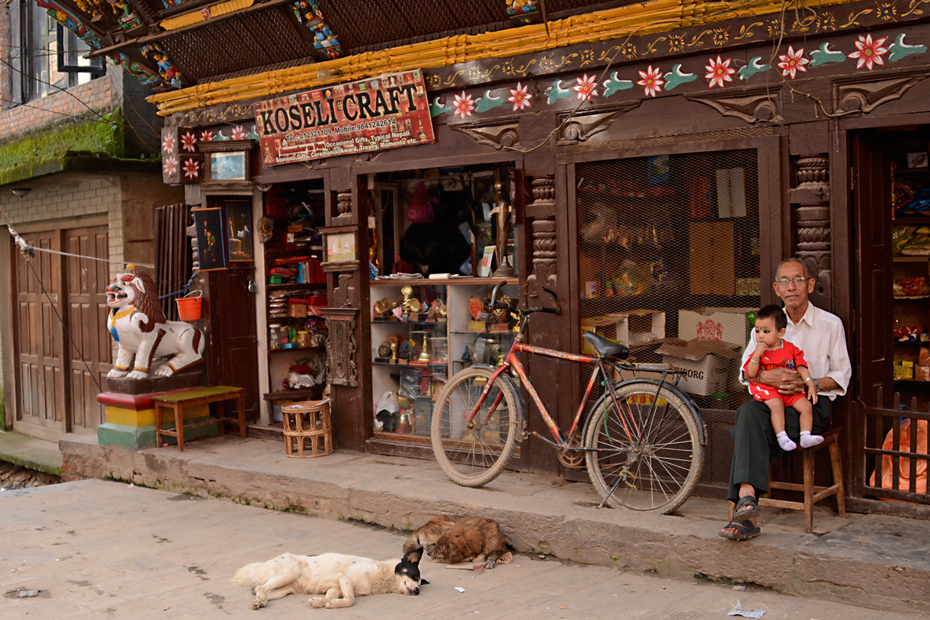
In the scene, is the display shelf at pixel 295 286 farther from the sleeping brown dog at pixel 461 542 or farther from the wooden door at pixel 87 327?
the sleeping brown dog at pixel 461 542

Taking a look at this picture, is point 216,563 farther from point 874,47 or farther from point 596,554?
point 874,47

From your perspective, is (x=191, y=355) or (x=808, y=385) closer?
(x=808, y=385)

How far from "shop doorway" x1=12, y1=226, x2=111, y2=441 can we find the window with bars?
740cm

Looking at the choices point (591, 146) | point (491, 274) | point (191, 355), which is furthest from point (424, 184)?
point (191, 355)

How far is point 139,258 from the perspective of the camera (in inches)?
421

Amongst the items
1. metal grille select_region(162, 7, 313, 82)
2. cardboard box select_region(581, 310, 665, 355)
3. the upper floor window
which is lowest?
cardboard box select_region(581, 310, 665, 355)

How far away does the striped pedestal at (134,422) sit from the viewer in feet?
28.7

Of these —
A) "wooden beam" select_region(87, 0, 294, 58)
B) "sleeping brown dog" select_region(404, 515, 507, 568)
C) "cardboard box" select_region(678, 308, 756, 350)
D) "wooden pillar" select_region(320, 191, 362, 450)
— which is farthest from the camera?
"wooden pillar" select_region(320, 191, 362, 450)

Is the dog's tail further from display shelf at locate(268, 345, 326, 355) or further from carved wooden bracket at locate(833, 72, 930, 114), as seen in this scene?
carved wooden bracket at locate(833, 72, 930, 114)

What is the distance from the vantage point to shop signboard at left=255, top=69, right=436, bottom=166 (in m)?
7.44

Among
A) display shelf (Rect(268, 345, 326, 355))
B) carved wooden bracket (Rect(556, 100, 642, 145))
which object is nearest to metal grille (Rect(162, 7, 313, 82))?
carved wooden bracket (Rect(556, 100, 642, 145))

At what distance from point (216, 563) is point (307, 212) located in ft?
15.6

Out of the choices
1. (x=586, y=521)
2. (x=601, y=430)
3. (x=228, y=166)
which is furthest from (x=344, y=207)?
(x=586, y=521)

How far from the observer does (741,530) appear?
4832 millimetres
